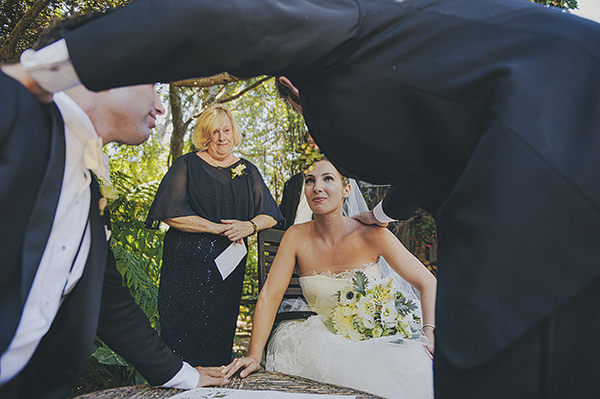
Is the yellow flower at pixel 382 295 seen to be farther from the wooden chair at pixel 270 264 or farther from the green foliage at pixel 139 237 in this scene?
the green foliage at pixel 139 237

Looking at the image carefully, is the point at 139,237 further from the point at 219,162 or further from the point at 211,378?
the point at 211,378

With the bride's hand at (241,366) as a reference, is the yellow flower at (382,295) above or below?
above

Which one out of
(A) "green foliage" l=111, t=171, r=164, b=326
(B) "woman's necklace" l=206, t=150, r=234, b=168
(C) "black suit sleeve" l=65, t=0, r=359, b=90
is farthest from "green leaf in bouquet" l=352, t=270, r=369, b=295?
(A) "green foliage" l=111, t=171, r=164, b=326

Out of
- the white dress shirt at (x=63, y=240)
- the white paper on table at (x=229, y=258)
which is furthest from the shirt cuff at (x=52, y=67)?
the white paper on table at (x=229, y=258)

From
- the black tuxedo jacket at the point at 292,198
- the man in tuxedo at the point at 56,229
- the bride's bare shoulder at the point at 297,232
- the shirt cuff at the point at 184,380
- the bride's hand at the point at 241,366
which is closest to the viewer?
the man in tuxedo at the point at 56,229

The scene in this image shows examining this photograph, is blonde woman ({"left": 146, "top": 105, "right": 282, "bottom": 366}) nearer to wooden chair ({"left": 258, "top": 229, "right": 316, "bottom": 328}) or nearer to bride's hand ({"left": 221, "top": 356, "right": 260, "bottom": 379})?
wooden chair ({"left": 258, "top": 229, "right": 316, "bottom": 328})

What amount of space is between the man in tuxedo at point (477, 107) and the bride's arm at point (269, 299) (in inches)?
45.0

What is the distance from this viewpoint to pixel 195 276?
10.2ft

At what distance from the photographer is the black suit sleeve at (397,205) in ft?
5.37

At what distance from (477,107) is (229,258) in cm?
249

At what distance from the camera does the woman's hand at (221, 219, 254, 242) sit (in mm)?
3107

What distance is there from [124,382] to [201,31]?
10.2 feet

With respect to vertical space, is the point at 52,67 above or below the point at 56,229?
above

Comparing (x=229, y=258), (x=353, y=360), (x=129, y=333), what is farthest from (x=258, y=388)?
(x=229, y=258)
